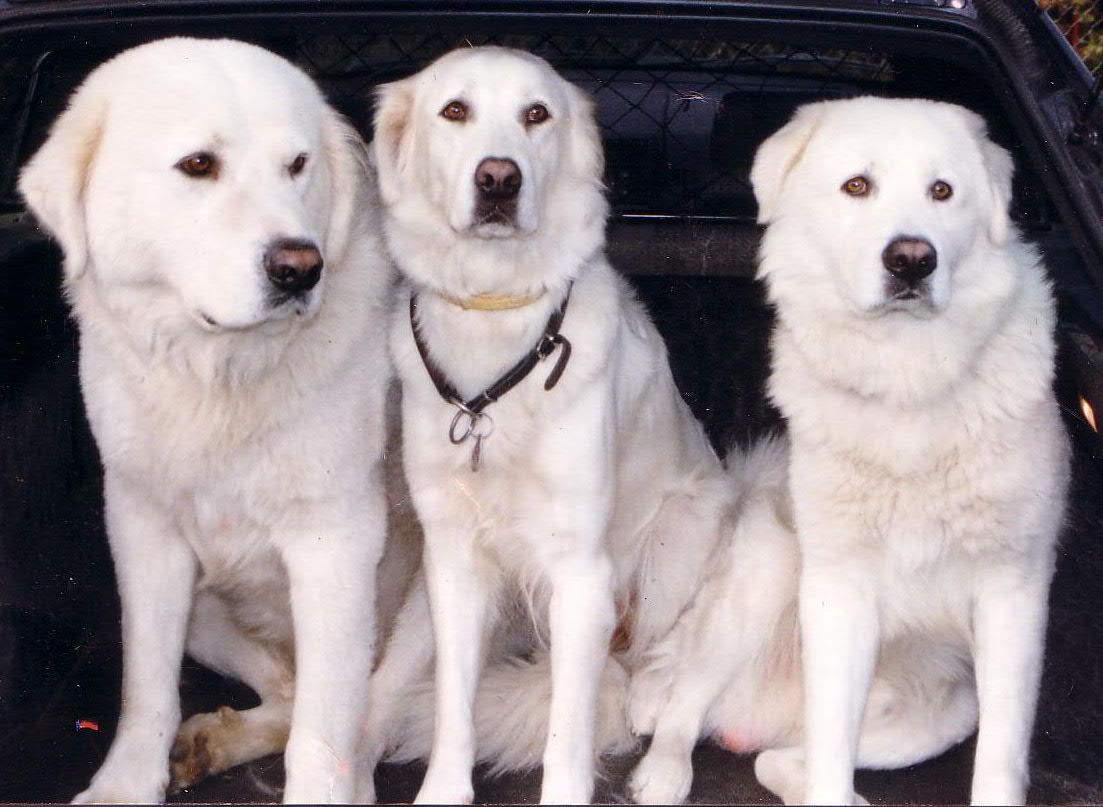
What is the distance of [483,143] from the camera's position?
2795 mm

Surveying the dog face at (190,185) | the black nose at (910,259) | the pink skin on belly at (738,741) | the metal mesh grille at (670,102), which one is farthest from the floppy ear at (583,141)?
the pink skin on belly at (738,741)

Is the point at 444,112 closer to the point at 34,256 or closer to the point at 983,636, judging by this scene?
the point at 34,256

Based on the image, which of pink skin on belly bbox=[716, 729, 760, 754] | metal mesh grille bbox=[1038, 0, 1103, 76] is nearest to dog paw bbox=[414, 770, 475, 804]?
pink skin on belly bbox=[716, 729, 760, 754]

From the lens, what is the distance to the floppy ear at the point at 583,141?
3043mm

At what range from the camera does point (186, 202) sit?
251 centimetres

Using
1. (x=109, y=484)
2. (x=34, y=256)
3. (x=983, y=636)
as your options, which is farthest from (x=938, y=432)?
(x=34, y=256)

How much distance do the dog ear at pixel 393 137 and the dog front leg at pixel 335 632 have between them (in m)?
0.70

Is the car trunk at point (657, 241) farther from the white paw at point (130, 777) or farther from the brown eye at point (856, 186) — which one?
the brown eye at point (856, 186)

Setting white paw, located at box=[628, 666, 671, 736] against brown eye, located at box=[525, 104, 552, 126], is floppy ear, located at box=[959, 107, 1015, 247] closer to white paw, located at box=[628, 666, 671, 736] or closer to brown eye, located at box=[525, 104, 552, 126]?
brown eye, located at box=[525, 104, 552, 126]

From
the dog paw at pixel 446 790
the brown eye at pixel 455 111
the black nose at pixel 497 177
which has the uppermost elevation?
the brown eye at pixel 455 111

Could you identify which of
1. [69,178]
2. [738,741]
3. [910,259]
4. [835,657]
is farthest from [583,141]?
[738,741]

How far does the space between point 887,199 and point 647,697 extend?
1218mm

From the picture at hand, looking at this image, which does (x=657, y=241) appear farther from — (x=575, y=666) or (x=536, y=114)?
(x=575, y=666)

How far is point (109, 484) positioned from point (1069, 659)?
2.09 metres
